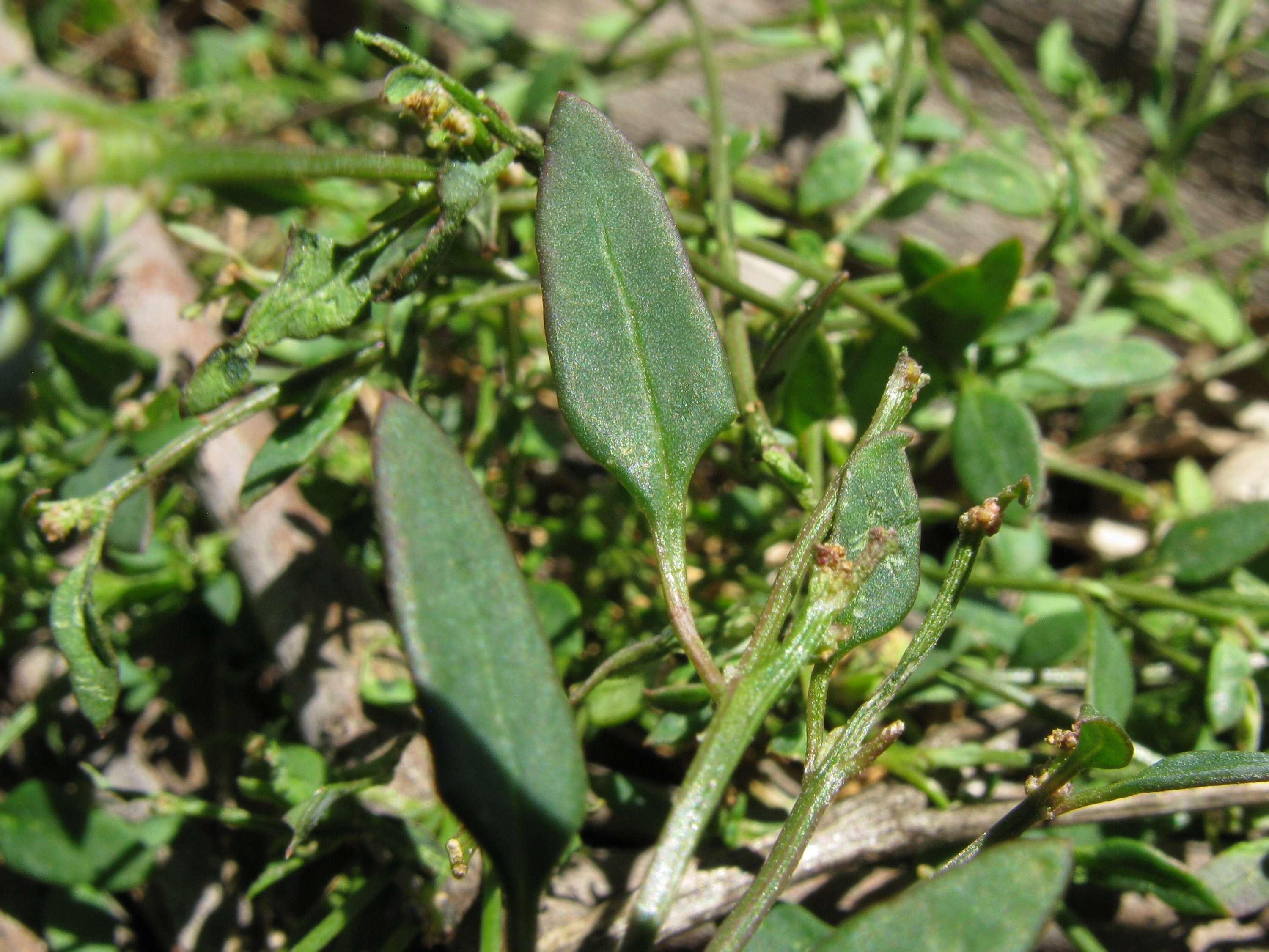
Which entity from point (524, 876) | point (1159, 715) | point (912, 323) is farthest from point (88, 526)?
point (1159, 715)

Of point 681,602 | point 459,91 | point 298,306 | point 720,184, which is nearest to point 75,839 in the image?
point 298,306

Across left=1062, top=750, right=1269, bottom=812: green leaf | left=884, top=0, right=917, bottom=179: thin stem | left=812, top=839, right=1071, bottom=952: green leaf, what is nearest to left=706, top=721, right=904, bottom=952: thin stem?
left=812, top=839, right=1071, bottom=952: green leaf

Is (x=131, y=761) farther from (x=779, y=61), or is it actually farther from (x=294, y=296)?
(x=779, y=61)

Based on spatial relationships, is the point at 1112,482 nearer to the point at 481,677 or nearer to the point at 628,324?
the point at 628,324

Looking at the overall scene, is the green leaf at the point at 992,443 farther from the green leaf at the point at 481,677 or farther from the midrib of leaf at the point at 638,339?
the green leaf at the point at 481,677

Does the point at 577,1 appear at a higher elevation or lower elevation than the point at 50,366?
higher

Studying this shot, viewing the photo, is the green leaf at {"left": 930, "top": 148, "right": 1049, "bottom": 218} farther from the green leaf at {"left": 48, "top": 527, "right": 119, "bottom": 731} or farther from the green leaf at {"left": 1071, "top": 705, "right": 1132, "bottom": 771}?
the green leaf at {"left": 48, "top": 527, "right": 119, "bottom": 731}
